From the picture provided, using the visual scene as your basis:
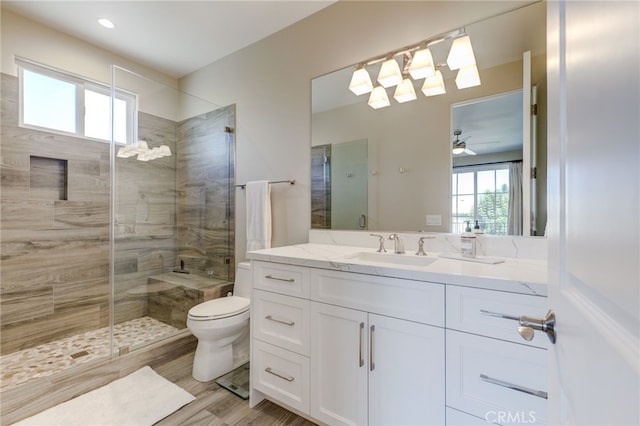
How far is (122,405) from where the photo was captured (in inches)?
63.6

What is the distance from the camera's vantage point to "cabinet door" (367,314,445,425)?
1.08 m

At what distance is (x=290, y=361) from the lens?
4.83 feet

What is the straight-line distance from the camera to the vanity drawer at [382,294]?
1.09 metres

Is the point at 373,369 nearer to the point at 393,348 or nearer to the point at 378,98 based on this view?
the point at 393,348

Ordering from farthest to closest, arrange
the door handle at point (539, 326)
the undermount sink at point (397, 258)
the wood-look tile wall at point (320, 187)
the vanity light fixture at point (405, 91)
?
the wood-look tile wall at point (320, 187) < the vanity light fixture at point (405, 91) < the undermount sink at point (397, 258) < the door handle at point (539, 326)

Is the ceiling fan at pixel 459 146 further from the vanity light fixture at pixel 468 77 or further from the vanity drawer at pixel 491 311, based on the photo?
the vanity drawer at pixel 491 311

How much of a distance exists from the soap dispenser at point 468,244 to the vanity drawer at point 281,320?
86 cm

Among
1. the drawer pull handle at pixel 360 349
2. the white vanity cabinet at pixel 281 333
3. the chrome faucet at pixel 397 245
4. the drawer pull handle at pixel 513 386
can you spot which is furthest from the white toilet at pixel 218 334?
the drawer pull handle at pixel 513 386

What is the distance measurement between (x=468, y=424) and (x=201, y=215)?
2.55 m

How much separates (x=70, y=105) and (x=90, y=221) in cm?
104

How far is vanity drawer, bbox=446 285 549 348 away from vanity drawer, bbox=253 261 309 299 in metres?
0.69

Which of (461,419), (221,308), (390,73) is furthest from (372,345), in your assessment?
(390,73)

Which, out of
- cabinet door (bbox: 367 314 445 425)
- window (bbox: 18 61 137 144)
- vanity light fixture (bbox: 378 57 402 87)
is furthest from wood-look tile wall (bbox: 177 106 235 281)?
cabinet door (bbox: 367 314 445 425)

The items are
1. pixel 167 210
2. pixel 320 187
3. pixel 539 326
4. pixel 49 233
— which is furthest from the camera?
→ pixel 167 210
